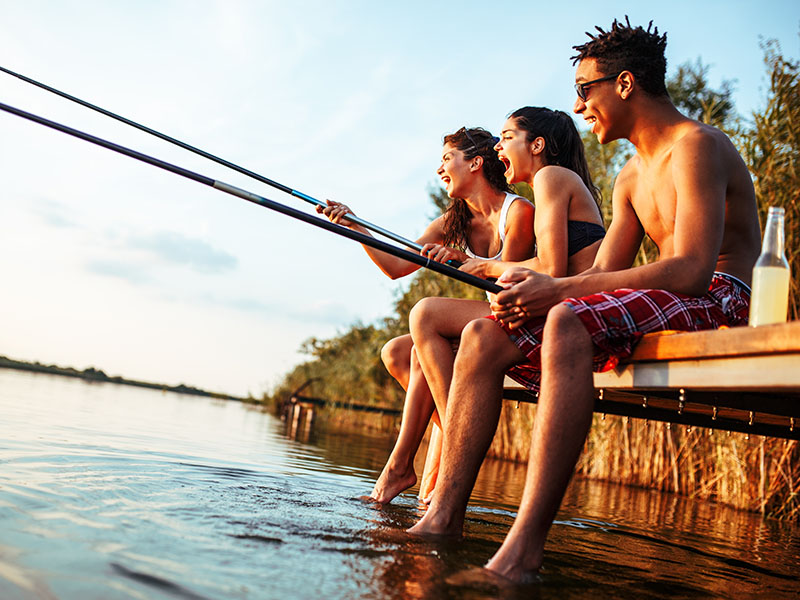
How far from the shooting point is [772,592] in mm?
2080

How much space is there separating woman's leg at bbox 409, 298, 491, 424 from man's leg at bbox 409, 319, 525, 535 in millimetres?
533

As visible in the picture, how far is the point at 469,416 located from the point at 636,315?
1.78ft

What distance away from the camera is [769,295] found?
1.63 m

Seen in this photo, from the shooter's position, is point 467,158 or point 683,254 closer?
point 683,254

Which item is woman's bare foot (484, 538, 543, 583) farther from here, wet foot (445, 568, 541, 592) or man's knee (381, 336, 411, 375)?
man's knee (381, 336, 411, 375)

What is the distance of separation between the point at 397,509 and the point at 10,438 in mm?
1905

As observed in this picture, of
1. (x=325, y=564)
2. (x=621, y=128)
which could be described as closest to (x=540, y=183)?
(x=621, y=128)

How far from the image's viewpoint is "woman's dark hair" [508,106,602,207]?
118 inches

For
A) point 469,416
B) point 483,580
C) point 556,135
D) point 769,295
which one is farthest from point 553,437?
point 556,135

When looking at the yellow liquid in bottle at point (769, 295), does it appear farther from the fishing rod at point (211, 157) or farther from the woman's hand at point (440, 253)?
the fishing rod at point (211, 157)

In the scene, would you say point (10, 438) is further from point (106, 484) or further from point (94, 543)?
point (94, 543)

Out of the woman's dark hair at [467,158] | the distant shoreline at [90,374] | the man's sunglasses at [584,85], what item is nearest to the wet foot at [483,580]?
the man's sunglasses at [584,85]

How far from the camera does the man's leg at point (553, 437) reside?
1566mm

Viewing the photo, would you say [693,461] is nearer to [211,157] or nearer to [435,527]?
[435,527]
